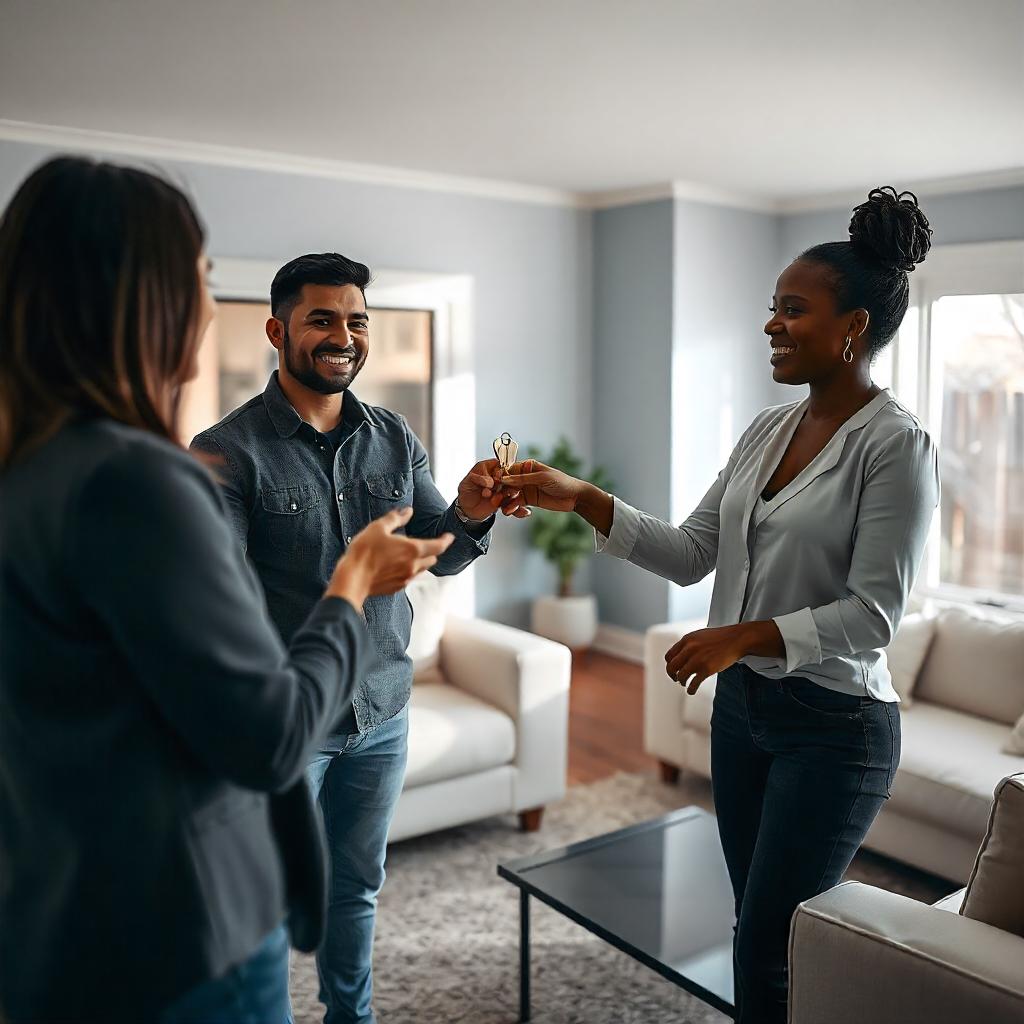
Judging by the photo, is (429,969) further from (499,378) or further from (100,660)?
(499,378)

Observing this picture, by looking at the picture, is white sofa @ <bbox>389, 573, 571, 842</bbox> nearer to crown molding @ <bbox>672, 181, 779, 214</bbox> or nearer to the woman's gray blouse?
the woman's gray blouse

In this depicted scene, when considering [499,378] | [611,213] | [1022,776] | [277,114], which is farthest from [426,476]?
[611,213]

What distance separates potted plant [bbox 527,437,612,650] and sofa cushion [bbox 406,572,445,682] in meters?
1.73

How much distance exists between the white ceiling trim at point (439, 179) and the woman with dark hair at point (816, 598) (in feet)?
10.5

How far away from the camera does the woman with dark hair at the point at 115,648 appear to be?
2.89ft

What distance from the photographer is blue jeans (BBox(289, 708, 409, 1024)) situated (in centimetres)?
187

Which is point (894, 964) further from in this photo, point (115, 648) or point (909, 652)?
point (909, 652)

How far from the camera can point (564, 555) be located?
211 inches

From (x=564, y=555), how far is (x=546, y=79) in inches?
104

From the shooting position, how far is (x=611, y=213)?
5.47 metres

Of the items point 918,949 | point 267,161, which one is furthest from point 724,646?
point 267,161

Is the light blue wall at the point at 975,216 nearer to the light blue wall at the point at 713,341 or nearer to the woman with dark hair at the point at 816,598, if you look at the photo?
the light blue wall at the point at 713,341

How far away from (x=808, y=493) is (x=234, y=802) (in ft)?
3.44

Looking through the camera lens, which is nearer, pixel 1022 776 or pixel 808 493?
pixel 1022 776
